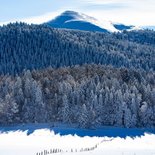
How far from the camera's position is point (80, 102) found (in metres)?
175

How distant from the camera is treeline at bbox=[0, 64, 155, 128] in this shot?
550 feet

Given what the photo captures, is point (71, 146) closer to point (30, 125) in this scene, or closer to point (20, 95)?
point (30, 125)

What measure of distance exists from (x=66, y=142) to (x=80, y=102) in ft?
118

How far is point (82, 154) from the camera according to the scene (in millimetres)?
101312

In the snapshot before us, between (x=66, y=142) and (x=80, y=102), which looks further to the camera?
(x=80, y=102)

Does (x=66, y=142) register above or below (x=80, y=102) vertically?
above

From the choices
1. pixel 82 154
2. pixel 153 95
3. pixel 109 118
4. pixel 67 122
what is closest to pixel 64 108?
pixel 67 122

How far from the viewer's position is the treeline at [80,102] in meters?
168

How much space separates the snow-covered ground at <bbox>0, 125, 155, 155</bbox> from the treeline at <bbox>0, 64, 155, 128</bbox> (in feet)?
18.7

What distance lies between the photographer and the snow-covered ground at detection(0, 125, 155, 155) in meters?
120

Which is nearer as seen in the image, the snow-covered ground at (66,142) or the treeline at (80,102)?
the snow-covered ground at (66,142)

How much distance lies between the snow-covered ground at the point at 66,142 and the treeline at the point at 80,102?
18.7ft

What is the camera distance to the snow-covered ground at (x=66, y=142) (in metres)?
120

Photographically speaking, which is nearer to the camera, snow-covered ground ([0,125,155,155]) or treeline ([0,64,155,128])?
snow-covered ground ([0,125,155,155])
